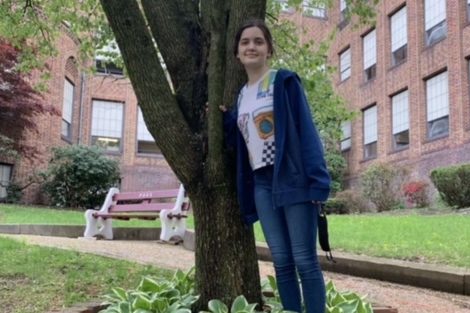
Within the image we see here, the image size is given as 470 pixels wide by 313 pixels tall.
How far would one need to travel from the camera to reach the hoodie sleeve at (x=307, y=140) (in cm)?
298

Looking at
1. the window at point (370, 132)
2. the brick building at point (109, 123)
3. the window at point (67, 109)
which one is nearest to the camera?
the window at point (67, 109)

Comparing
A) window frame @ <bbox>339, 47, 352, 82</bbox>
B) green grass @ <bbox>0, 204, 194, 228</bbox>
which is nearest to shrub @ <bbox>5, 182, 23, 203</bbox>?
green grass @ <bbox>0, 204, 194, 228</bbox>

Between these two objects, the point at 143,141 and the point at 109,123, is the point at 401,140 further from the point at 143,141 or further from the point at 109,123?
the point at 109,123

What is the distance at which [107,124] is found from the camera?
24.9m

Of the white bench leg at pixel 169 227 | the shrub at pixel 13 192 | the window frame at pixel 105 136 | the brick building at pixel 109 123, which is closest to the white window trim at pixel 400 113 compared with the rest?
the brick building at pixel 109 123

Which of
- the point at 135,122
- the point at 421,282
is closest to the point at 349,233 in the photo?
the point at 421,282

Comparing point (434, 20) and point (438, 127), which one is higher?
point (434, 20)

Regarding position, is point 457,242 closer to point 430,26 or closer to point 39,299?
point 39,299

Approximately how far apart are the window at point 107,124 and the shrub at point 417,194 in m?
13.1

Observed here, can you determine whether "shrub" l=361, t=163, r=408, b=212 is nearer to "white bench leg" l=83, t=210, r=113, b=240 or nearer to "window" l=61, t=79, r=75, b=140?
"white bench leg" l=83, t=210, r=113, b=240

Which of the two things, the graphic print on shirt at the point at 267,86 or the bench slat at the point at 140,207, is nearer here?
the graphic print on shirt at the point at 267,86

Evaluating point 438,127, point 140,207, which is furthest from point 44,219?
point 438,127

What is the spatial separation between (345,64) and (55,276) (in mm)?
22679

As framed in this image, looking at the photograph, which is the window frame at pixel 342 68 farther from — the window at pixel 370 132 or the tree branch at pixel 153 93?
the tree branch at pixel 153 93
